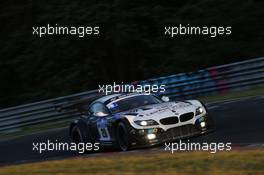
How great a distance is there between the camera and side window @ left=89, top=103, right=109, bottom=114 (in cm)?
1358

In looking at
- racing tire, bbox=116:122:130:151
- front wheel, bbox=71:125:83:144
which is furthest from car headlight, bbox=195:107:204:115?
front wheel, bbox=71:125:83:144

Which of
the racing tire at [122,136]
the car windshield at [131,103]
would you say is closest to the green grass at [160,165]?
the racing tire at [122,136]

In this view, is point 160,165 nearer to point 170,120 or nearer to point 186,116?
point 170,120

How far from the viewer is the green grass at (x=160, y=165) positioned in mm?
9133

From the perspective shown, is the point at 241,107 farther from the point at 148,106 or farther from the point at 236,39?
the point at 236,39

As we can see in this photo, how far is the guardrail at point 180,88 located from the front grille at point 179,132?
25.9ft

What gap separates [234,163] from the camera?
30.8ft

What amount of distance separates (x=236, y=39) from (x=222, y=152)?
48.5ft
